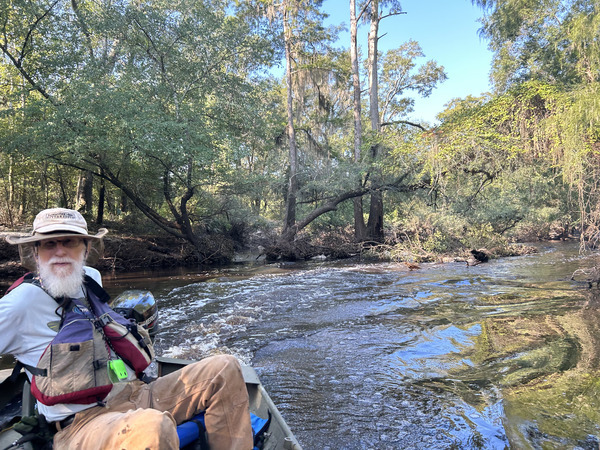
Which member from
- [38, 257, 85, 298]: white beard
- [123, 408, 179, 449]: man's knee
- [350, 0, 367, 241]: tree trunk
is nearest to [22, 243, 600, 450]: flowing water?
[123, 408, 179, 449]: man's knee

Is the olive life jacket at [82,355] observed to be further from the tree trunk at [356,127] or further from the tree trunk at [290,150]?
the tree trunk at [290,150]

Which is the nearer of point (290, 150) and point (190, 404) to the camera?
point (190, 404)

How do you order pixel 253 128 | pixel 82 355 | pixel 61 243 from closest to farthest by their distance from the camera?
pixel 82 355
pixel 61 243
pixel 253 128

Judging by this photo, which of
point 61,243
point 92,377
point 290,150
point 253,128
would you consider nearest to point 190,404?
point 92,377

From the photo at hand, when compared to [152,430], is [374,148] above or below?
above

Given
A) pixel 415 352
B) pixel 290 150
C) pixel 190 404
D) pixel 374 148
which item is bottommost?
pixel 415 352

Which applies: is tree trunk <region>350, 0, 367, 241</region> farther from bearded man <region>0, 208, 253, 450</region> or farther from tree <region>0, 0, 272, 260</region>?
bearded man <region>0, 208, 253, 450</region>

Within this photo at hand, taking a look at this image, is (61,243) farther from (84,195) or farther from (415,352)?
(84,195)

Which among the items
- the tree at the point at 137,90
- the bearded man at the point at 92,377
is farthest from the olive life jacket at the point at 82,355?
the tree at the point at 137,90

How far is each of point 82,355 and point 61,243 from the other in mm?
725

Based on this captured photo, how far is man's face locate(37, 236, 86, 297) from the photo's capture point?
7.07 ft

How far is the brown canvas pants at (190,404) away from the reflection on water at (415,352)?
47.2 inches

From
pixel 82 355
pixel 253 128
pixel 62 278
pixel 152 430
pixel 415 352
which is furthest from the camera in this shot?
pixel 253 128

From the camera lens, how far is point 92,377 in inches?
78.2
